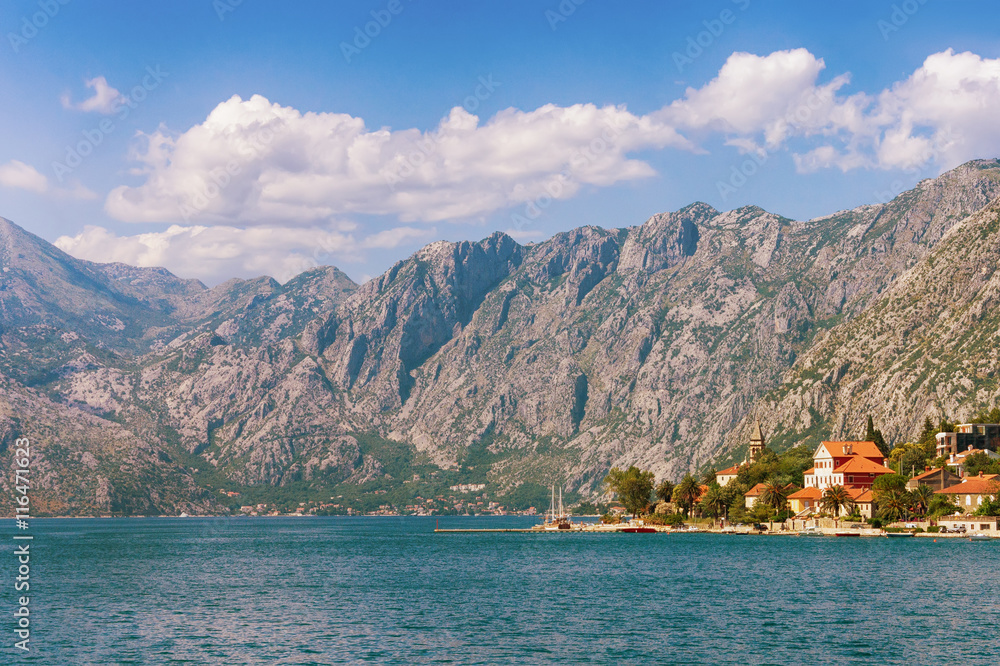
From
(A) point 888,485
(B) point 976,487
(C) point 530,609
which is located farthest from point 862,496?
(C) point 530,609

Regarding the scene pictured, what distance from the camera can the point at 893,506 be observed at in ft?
588

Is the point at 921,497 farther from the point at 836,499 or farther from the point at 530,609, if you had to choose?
the point at 530,609

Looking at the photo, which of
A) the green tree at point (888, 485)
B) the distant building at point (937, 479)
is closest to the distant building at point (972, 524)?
the green tree at point (888, 485)

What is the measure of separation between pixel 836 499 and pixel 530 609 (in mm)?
124223

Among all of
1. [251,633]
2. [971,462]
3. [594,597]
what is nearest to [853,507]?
[971,462]

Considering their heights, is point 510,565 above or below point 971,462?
below

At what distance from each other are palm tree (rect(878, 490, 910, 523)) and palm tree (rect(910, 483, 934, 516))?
1.37 metres

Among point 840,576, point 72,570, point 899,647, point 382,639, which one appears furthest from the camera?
point 72,570

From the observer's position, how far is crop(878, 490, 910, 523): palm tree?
179m

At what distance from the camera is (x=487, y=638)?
217 ft

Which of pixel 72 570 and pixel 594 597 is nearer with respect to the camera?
pixel 594 597

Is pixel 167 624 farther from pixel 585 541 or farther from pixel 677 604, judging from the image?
pixel 585 541

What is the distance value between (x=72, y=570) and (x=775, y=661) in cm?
10276

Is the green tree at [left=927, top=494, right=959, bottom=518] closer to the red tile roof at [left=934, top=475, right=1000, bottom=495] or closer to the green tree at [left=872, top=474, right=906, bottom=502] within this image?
the red tile roof at [left=934, top=475, right=1000, bottom=495]
